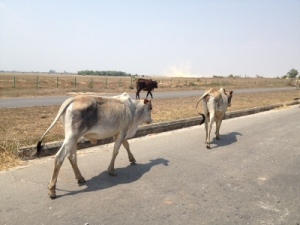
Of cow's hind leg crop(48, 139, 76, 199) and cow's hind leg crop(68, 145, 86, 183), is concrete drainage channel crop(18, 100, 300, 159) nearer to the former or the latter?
cow's hind leg crop(68, 145, 86, 183)

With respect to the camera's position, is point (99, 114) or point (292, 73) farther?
point (292, 73)

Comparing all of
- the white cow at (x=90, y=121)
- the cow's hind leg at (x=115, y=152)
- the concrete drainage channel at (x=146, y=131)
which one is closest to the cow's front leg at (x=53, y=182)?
the white cow at (x=90, y=121)

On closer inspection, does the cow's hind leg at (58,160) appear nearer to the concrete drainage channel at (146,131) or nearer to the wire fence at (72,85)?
the concrete drainage channel at (146,131)

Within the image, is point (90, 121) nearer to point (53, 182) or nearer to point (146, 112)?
point (53, 182)

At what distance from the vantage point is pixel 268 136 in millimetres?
10219

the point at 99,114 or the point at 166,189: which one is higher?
the point at 99,114

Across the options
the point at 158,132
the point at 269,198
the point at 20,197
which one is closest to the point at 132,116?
the point at 20,197

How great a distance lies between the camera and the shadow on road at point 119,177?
5379 millimetres

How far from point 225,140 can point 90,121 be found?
547 cm

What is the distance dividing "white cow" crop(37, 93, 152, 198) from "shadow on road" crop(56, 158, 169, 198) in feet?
0.52

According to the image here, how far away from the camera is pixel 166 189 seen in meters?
5.40

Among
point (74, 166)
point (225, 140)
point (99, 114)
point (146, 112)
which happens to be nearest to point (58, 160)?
point (74, 166)

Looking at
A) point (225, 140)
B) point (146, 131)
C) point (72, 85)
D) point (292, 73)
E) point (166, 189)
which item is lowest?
point (166, 189)

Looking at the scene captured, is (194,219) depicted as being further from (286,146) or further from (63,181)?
(286,146)
